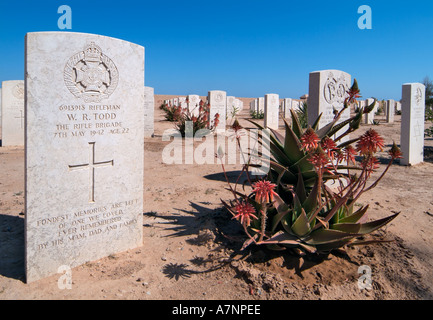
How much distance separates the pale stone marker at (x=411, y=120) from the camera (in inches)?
248

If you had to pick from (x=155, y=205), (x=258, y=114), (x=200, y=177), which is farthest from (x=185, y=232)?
(x=258, y=114)

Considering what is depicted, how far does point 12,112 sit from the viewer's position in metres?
8.13

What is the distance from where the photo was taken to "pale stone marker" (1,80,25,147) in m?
7.98

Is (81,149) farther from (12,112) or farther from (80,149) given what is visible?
(12,112)

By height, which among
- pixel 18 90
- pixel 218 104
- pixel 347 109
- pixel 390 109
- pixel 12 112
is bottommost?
pixel 347 109

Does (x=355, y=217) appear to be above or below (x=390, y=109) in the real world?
below

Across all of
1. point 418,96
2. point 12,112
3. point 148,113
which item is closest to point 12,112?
point 12,112

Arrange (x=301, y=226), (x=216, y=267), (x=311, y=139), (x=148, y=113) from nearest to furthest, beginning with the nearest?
(x=311, y=139) → (x=301, y=226) → (x=216, y=267) → (x=148, y=113)

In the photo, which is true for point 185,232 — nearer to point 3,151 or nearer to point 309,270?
point 309,270

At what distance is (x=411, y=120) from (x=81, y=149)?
6.29 m

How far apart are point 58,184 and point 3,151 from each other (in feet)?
21.5

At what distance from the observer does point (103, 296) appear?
2.06 m

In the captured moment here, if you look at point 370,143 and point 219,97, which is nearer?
point 370,143
